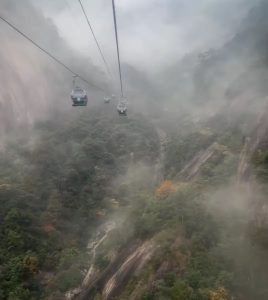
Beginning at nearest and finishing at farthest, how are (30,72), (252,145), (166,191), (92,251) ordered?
1. (92,251)
2. (252,145)
3. (166,191)
4. (30,72)

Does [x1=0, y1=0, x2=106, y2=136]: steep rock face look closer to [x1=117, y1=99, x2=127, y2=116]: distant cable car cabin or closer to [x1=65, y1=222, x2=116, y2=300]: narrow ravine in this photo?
[x1=65, y1=222, x2=116, y2=300]: narrow ravine

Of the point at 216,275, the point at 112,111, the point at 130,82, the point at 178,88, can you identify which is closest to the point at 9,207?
the point at 216,275

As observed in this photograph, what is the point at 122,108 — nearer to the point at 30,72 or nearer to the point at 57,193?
the point at 57,193

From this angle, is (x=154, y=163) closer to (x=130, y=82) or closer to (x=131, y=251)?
(x=131, y=251)

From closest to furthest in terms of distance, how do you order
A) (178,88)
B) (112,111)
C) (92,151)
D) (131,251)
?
1. (131,251)
2. (92,151)
3. (112,111)
4. (178,88)

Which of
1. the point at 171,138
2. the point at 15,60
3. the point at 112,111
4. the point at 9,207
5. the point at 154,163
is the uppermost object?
the point at 15,60

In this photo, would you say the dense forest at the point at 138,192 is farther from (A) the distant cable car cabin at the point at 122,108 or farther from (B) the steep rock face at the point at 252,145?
(A) the distant cable car cabin at the point at 122,108

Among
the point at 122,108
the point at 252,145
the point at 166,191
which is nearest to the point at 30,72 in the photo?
the point at 166,191

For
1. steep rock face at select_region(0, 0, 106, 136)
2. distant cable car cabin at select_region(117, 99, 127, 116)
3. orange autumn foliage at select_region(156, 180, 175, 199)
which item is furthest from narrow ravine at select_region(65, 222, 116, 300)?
steep rock face at select_region(0, 0, 106, 136)

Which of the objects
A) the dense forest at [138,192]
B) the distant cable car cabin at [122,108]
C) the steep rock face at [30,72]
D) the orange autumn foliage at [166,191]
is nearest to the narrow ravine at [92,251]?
the dense forest at [138,192]

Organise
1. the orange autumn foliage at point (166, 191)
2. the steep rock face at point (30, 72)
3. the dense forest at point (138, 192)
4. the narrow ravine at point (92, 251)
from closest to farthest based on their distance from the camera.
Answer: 1. the dense forest at point (138, 192)
2. the narrow ravine at point (92, 251)
3. the orange autumn foliage at point (166, 191)
4. the steep rock face at point (30, 72)

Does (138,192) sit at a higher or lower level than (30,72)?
lower
